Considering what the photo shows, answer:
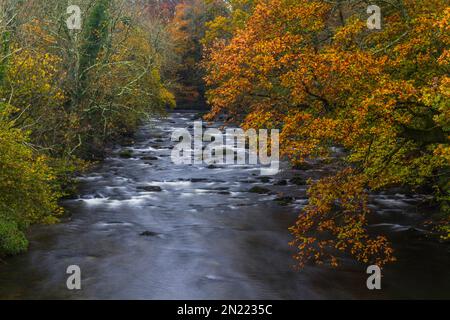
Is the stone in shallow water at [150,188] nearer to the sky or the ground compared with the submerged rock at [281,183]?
nearer to the ground

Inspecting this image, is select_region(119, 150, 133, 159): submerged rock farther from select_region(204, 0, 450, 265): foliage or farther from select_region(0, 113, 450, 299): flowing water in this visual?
select_region(204, 0, 450, 265): foliage

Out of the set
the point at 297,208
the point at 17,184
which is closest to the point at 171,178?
the point at 297,208

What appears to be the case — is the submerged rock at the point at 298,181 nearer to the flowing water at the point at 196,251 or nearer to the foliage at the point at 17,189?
the flowing water at the point at 196,251

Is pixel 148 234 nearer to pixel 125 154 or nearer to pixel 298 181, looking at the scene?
pixel 298 181

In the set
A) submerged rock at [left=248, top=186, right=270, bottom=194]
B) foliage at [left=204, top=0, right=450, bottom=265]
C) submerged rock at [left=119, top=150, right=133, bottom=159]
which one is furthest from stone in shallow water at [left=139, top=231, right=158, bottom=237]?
submerged rock at [left=119, top=150, right=133, bottom=159]

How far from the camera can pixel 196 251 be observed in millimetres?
17500

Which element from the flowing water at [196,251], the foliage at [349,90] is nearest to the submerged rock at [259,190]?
the flowing water at [196,251]

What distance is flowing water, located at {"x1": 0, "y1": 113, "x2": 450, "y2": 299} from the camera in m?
14.1

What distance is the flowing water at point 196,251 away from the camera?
14109 millimetres

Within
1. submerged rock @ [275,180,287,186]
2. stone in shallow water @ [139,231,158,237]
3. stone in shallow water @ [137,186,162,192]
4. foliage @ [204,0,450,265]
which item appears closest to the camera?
foliage @ [204,0,450,265]

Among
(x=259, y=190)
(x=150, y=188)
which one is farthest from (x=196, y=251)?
(x=150, y=188)

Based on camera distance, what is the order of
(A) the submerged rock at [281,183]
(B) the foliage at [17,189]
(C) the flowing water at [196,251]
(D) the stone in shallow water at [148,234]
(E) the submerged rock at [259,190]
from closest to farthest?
(C) the flowing water at [196,251], (B) the foliage at [17,189], (D) the stone in shallow water at [148,234], (E) the submerged rock at [259,190], (A) the submerged rock at [281,183]
